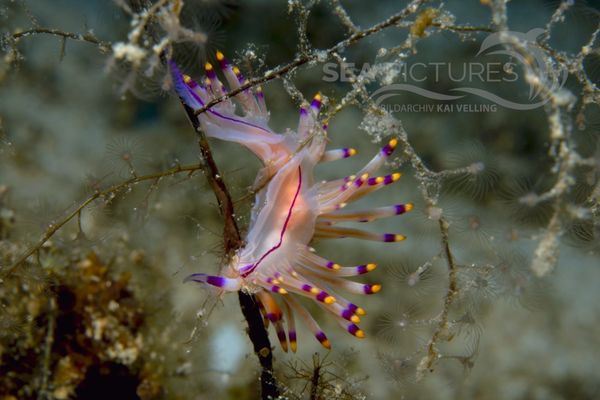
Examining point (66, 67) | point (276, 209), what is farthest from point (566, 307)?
point (66, 67)

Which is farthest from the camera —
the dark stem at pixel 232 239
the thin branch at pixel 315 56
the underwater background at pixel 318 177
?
the dark stem at pixel 232 239

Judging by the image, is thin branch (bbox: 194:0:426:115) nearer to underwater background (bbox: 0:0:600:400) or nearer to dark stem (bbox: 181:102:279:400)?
underwater background (bbox: 0:0:600:400)

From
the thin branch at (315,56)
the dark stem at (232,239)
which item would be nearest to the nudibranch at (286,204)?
the dark stem at (232,239)

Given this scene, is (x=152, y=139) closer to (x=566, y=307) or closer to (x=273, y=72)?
(x=273, y=72)

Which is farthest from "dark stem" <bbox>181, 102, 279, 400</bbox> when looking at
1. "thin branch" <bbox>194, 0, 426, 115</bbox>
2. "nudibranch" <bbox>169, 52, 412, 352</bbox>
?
"thin branch" <bbox>194, 0, 426, 115</bbox>

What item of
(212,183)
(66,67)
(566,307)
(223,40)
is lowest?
(566,307)

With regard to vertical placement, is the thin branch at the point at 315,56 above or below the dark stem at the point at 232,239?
above

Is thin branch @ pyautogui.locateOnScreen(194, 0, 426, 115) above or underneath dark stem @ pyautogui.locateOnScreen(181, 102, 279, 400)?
above

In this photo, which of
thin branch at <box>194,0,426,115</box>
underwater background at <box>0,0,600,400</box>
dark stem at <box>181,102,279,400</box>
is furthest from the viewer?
dark stem at <box>181,102,279,400</box>

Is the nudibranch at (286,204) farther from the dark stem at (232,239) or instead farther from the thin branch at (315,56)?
the thin branch at (315,56)
